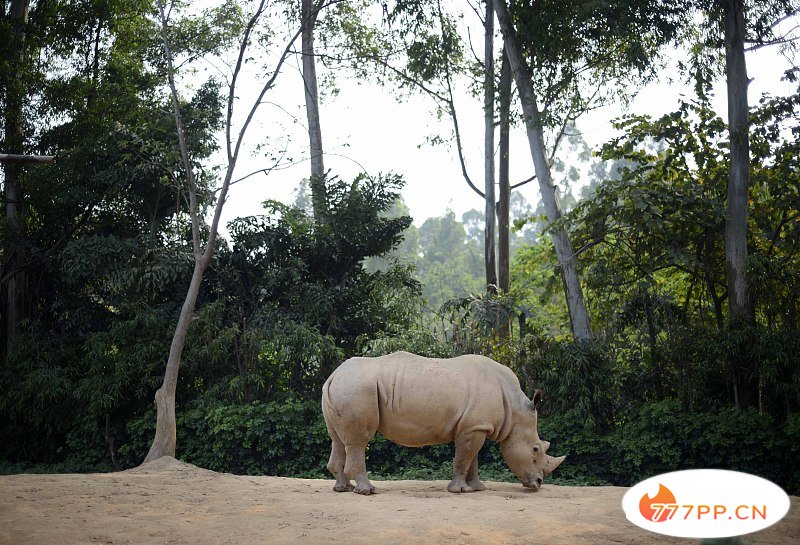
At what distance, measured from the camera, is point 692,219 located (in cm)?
1300

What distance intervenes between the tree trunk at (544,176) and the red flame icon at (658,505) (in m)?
9.64

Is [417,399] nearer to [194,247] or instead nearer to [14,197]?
[194,247]

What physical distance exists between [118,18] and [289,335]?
Result: 7.55m

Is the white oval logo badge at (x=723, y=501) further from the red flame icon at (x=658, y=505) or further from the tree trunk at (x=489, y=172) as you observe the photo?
the tree trunk at (x=489, y=172)

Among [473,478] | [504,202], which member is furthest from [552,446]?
[504,202]

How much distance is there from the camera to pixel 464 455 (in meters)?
8.18

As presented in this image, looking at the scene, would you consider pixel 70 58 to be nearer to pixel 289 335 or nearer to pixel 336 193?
pixel 336 193

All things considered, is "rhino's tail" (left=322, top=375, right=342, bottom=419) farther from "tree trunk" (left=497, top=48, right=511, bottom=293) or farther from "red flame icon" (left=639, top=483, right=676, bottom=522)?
"tree trunk" (left=497, top=48, right=511, bottom=293)

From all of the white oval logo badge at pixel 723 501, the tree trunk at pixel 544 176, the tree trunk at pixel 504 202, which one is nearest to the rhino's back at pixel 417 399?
the white oval logo badge at pixel 723 501

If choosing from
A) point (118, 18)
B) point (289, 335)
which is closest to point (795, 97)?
point (289, 335)

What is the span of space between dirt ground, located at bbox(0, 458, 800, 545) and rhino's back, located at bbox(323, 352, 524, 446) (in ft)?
2.18

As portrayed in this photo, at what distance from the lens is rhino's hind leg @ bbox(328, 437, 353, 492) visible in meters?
8.20

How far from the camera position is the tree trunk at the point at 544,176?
13.4 metres

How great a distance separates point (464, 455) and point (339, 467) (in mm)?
1272
